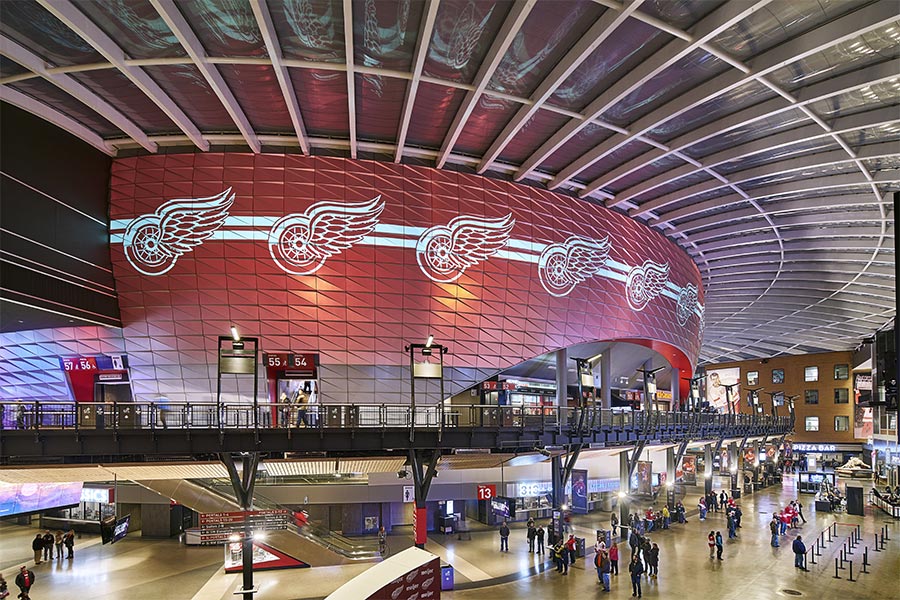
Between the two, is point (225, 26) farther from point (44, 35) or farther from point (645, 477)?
point (645, 477)

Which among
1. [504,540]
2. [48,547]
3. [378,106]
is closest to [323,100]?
[378,106]

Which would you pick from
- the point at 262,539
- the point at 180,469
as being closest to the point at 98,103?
the point at 180,469

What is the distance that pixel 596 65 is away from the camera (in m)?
24.5

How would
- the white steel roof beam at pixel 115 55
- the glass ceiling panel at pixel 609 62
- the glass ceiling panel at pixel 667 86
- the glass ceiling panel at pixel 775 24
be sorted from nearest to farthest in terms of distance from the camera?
the white steel roof beam at pixel 115 55
the glass ceiling panel at pixel 775 24
the glass ceiling panel at pixel 609 62
the glass ceiling panel at pixel 667 86

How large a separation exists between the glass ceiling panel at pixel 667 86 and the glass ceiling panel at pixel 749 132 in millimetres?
5112

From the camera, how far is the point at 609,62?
24.2 meters

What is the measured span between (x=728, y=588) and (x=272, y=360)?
2018cm

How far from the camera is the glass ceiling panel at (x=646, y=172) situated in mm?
35688

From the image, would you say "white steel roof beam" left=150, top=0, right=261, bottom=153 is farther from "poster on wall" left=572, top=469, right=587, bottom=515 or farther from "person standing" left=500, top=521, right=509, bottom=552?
"poster on wall" left=572, top=469, right=587, bottom=515

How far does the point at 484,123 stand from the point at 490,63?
24.4ft

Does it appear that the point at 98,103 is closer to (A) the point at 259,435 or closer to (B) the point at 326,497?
(A) the point at 259,435

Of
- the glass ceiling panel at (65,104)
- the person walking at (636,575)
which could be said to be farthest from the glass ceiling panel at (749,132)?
the glass ceiling panel at (65,104)

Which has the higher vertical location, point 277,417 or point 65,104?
point 65,104

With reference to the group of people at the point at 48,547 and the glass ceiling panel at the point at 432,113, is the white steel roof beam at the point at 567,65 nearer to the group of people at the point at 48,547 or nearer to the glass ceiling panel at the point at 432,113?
the glass ceiling panel at the point at 432,113
